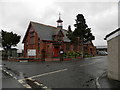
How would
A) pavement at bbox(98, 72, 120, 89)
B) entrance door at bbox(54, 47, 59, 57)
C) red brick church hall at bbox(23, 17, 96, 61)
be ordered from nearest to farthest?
pavement at bbox(98, 72, 120, 89) < red brick church hall at bbox(23, 17, 96, 61) < entrance door at bbox(54, 47, 59, 57)

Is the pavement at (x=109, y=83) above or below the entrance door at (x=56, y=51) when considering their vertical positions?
below

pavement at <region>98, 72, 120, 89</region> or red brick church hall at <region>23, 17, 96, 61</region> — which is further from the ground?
red brick church hall at <region>23, 17, 96, 61</region>

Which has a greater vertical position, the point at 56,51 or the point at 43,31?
the point at 43,31

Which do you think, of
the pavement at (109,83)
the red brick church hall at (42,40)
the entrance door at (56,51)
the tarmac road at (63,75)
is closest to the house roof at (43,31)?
the red brick church hall at (42,40)

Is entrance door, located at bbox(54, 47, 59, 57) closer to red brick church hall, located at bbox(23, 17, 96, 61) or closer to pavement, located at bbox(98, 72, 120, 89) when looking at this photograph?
red brick church hall, located at bbox(23, 17, 96, 61)

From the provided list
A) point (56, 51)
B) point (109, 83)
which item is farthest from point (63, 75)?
point (56, 51)

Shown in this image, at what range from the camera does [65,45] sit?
99.3 ft

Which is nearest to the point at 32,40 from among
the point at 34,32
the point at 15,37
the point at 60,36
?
the point at 34,32

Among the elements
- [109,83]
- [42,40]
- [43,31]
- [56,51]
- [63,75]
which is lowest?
[63,75]

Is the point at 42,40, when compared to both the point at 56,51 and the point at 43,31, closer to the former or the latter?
the point at 43,31

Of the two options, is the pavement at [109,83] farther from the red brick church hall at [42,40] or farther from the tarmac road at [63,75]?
the red brick church hall at [42,40]

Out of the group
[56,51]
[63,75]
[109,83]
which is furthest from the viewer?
[56,51]

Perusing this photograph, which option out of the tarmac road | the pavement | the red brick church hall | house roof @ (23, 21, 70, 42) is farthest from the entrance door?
the pavement

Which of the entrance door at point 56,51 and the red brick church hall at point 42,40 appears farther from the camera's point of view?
the entrance door at point 56,51
